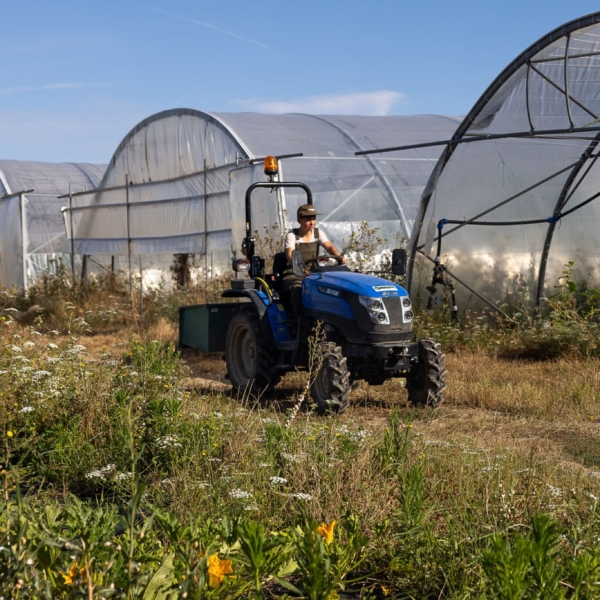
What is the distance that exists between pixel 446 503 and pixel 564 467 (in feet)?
4.21

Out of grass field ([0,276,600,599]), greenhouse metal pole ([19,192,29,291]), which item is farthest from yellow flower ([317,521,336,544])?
greenhouse metal pole ([19,192,29,291])

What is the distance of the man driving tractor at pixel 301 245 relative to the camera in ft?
27.3

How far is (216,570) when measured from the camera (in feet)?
9.15

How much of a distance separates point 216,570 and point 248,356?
21.7 feet

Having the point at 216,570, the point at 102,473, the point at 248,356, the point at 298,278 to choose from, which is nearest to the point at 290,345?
the point at 298,278

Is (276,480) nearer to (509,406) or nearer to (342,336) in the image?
(509,406)

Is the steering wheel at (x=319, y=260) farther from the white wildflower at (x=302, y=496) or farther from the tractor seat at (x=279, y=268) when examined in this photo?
the white wildflower at (x=302, y=496)

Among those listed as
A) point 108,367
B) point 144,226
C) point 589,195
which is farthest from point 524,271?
point 144,226

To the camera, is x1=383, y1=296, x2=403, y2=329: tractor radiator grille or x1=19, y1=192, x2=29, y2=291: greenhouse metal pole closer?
x1=383, y1=296, x2=403, y2=329: tractor radiator grille

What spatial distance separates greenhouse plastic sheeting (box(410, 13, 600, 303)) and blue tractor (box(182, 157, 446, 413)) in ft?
11.9

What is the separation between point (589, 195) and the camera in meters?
11.1

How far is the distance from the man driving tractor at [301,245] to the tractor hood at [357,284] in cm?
23

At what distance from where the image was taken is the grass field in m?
2.77

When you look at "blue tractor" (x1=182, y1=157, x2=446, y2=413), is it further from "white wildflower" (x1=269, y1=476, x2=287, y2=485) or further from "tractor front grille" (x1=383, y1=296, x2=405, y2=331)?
"white wildflower" (x1=269, y1=476, x2=287, y2=485)
